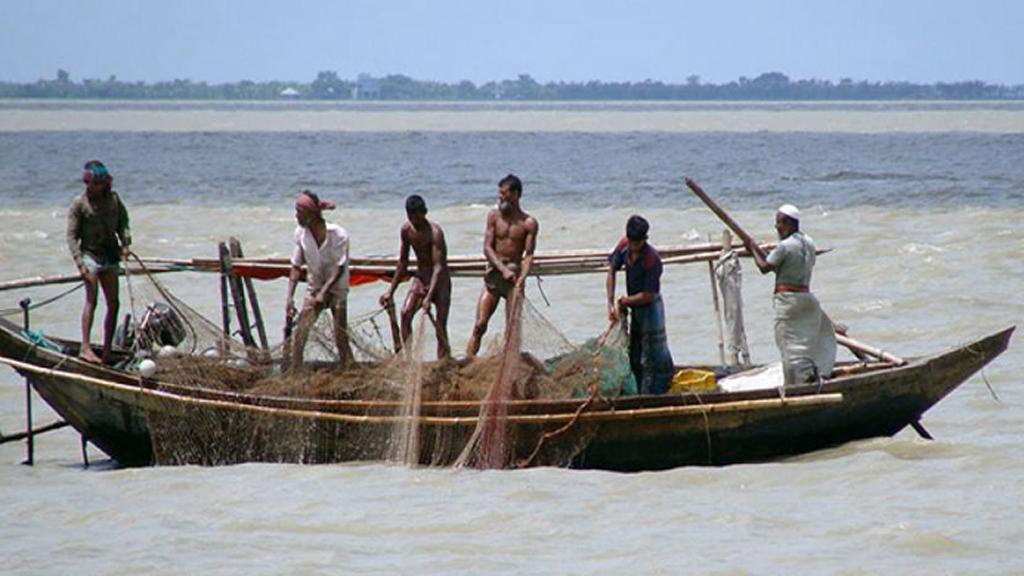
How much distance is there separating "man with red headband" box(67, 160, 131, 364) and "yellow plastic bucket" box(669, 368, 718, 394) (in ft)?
11.8

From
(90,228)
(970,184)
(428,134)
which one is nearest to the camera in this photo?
(90,228)

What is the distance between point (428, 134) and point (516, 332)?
66860mm

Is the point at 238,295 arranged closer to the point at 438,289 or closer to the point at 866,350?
the point at 438,289

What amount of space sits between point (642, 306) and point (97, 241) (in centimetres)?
353

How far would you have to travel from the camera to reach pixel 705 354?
1510 centimetres

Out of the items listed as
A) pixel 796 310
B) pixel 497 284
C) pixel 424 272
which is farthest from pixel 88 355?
pixel 796 310

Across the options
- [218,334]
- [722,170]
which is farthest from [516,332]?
[722,170]

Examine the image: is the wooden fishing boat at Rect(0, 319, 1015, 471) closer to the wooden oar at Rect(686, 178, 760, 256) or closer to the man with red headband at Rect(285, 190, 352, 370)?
the man with red headband at Rect(285, 190, 352, 370)

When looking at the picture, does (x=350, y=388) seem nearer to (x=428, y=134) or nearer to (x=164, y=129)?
(x=428, y=134)

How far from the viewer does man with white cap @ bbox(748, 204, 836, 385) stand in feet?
32.6

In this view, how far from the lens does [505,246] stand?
10.8 meters

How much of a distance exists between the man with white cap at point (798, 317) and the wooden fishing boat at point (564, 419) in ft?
0.63

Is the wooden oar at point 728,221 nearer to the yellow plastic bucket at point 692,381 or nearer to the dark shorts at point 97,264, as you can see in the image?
the yellow plastic bucket at point 692,381

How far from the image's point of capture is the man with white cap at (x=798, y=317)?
9945mm
